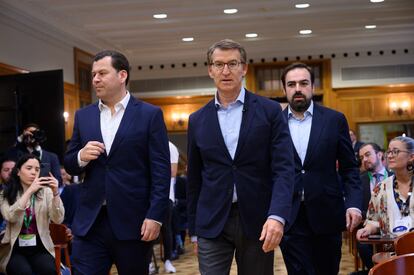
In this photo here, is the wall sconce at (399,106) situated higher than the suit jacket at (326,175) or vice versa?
the wall sconce at (399,106)

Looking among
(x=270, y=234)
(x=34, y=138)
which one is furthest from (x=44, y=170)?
(x=270, y=234)

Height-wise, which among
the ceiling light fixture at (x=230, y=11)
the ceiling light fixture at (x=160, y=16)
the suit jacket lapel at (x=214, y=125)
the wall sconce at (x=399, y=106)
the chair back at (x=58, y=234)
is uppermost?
the ceiling light fixture at (x=160, y=16)

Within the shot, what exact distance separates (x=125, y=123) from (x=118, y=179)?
28 centimetres

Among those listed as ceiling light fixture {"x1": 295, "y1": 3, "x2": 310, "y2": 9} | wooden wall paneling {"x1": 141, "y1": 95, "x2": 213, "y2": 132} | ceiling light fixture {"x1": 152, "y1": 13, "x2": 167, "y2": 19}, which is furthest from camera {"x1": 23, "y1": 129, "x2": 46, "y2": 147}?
wooden wall paneling {"x1": 141, "y1": 95, "x2": 213, "y2": 132}

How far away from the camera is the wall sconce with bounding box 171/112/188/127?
1582 centimetres

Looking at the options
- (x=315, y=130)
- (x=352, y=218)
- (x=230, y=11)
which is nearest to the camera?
(x=352, y=218)

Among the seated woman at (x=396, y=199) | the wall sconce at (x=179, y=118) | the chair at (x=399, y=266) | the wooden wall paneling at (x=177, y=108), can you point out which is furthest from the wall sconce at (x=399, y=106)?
the chair at (x=399, y=266)

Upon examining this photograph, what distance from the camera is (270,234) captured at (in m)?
2.57

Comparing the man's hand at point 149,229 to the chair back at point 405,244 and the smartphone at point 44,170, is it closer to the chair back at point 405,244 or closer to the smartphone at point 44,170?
the chair back at point 405,244

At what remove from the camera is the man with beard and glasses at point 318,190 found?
11.8ft

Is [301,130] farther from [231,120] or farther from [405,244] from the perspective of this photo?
[405,244]

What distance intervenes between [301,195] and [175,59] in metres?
12.2

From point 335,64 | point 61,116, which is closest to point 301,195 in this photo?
point 61,116

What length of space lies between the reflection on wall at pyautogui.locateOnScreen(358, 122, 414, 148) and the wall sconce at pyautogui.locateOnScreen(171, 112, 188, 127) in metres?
4.18
